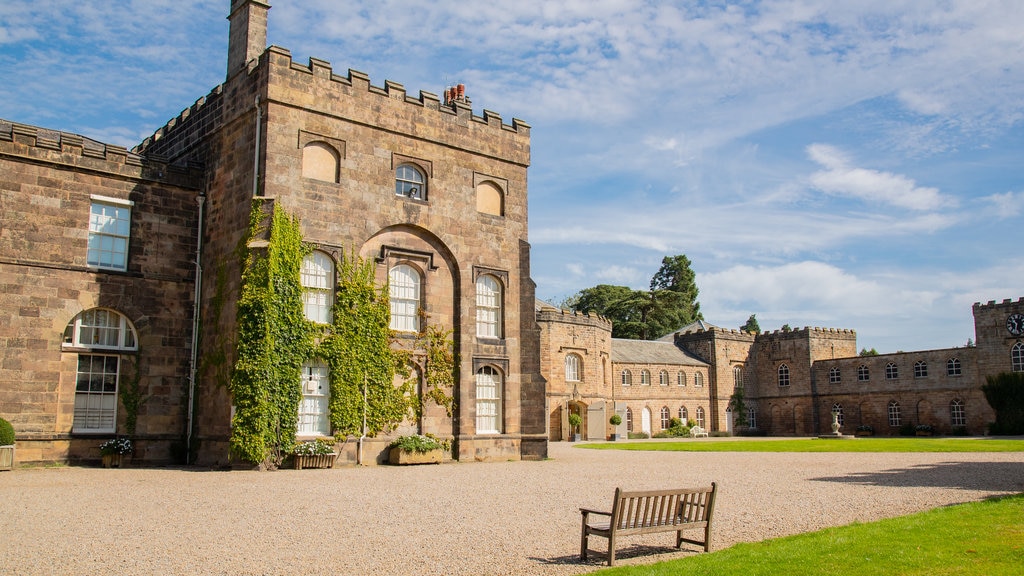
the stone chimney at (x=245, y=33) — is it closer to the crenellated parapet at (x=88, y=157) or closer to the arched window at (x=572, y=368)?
the crenellated parapet at (x=88, y=157)

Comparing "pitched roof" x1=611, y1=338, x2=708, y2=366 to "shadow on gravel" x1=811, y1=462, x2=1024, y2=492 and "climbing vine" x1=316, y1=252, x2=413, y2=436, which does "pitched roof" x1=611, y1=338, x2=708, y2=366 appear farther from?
"shadow on gravel" x1=811, y1=462, x2=1024, y2=492

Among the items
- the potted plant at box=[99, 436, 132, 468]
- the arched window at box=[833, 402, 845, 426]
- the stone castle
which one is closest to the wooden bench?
the stone castle

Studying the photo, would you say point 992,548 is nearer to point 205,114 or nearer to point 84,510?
point 84,510

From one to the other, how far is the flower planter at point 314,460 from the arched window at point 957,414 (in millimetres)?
39918

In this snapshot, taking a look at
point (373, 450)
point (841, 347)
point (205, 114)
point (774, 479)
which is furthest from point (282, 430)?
point (841, 347)

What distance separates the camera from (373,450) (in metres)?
20.5

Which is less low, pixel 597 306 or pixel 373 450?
pixel 597 306

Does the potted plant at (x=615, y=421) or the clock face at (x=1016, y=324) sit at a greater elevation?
the clock face at (x=1016, y=324)

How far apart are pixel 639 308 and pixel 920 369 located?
92.4 ft

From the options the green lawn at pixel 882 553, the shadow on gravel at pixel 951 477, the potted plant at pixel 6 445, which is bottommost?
the green lawn at pixel 882 553

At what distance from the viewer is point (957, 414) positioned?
46594mm

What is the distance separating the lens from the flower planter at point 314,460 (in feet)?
62.3

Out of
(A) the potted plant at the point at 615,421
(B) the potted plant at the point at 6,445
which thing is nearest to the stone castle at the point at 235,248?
(B) the potted plant at the point at 6,445

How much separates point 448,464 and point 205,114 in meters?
11.7
